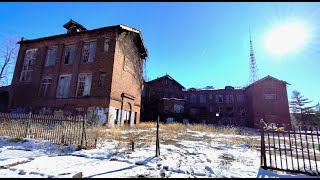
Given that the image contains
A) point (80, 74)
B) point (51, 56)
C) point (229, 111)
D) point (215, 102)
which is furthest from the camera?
point (215, 102)

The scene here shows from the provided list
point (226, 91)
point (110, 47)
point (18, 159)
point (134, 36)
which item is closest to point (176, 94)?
point (226, 91)

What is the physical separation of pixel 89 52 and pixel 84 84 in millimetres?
3444

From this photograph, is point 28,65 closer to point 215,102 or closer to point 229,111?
point 215,102

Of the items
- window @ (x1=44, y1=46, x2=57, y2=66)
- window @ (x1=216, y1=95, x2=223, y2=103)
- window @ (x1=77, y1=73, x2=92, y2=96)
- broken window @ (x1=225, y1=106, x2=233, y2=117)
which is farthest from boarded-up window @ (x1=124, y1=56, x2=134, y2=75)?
broken window @ (x1=225, y1=106, x2=233, y2=117)

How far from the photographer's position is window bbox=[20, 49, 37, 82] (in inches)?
829

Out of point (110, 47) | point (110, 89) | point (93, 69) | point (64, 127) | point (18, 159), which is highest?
point (110, 47)

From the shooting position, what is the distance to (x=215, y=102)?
1463 inches

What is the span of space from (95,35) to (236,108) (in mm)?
29159

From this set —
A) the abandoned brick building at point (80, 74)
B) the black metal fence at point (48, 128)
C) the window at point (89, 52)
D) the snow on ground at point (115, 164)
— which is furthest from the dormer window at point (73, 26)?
the snow on ground at point (115, 164)

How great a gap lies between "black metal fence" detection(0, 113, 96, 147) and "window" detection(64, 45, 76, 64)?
1008cm

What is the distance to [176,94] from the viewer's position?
1506 inches

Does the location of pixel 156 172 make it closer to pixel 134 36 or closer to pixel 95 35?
pixel 95 35

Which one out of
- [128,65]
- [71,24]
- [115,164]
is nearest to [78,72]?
[128,65]

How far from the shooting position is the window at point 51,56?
20188mm
